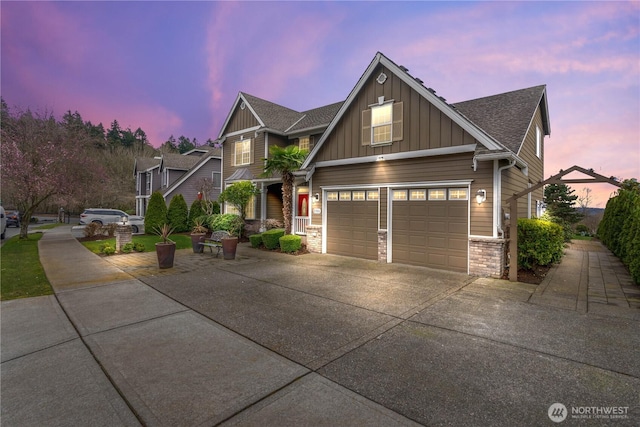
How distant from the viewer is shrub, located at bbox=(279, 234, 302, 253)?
1253 cm

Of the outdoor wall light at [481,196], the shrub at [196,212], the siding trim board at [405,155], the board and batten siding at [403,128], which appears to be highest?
the board and batten siding at [403,128]

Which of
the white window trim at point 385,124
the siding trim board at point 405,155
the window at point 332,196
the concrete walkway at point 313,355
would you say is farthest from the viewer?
the window at point 332,196

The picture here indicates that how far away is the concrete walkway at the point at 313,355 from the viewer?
2678 millimetres

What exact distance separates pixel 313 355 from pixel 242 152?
54.3ft

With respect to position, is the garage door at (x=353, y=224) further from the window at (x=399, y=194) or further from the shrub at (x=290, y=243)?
the shrub at (x=290, y=243)

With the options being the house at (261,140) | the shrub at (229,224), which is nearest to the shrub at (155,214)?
the house at (261,140)

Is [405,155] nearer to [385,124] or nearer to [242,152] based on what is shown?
[385,124]

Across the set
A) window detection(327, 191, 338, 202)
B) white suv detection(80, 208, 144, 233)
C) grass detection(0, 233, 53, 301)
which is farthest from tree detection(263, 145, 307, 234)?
white suv detection(80, 208, 144, 233)

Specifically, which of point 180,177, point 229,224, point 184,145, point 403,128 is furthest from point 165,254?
point 184,145

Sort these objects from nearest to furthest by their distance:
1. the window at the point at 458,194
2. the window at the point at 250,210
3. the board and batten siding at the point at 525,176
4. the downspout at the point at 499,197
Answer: the downspout at the point at 499,197 → the window at the point at 458,194 → the board and batten siding at the point at 525,176 → the window at the point at 250,210

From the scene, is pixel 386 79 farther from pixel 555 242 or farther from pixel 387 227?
pixel 555 242

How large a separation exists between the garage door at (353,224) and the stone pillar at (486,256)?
3.38 metres

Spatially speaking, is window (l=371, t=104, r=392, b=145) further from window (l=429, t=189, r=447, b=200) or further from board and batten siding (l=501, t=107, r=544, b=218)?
board and batten siding (l=501, t=107, r=544, b=218)

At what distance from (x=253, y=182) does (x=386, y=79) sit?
31.1 ft
